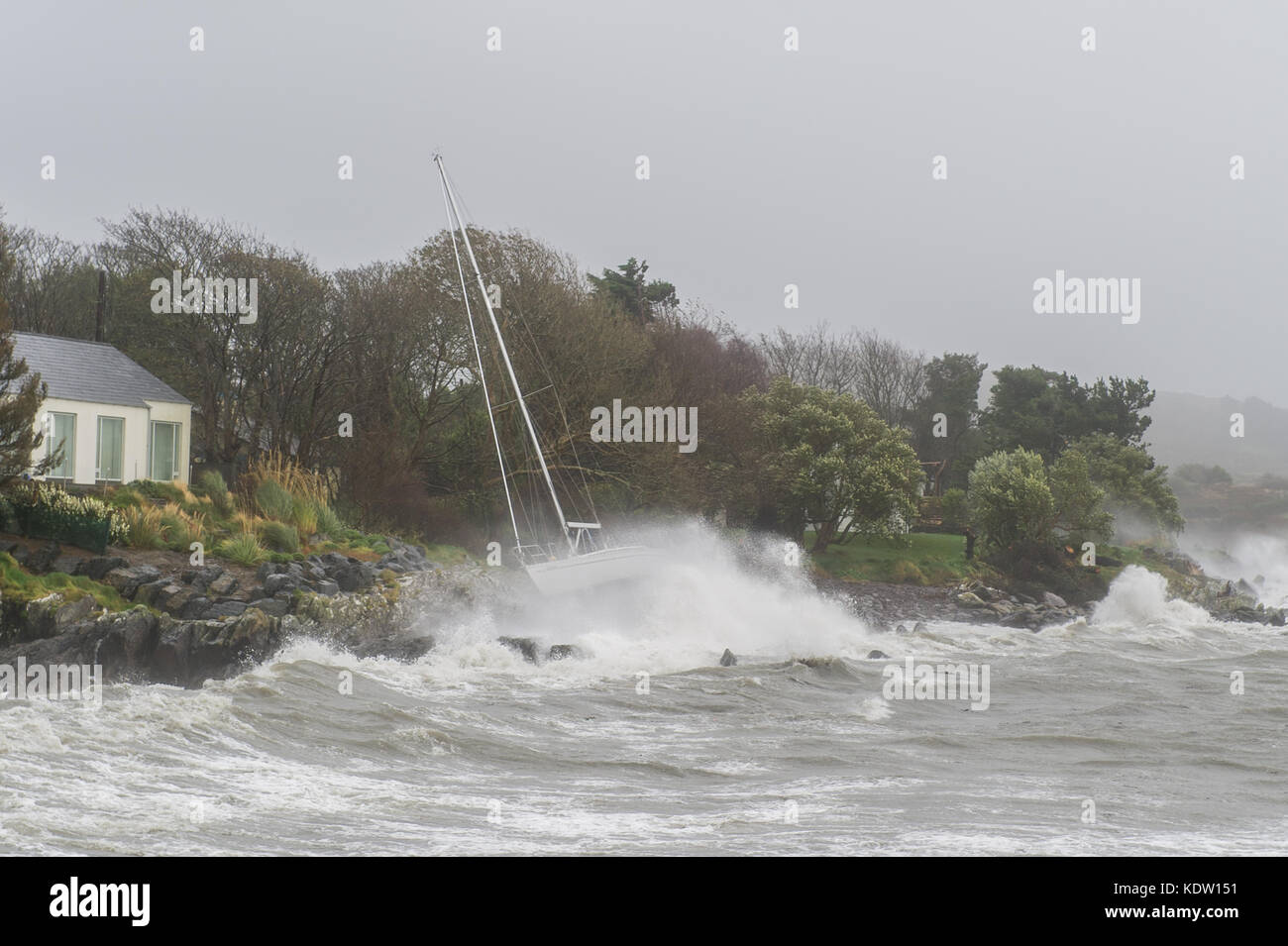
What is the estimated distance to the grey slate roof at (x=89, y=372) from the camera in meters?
32.0

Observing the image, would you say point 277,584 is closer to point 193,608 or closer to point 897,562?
point 193,608

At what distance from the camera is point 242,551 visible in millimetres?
24188

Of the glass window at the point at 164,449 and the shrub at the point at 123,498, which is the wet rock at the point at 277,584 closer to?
the shrub at the point at 123,498

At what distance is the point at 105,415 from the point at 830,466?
25.4 meters

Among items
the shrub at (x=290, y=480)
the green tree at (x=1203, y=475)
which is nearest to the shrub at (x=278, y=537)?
the shrub at (x=290, y=480)

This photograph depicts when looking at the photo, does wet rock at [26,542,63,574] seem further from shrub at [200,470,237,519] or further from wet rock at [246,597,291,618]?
shrub at [200,470,237,519]

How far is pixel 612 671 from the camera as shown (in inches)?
914

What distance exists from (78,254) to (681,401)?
27410mm

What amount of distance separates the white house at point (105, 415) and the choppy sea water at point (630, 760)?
1346 centimetres

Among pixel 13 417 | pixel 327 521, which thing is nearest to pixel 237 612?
pixel 13 417
